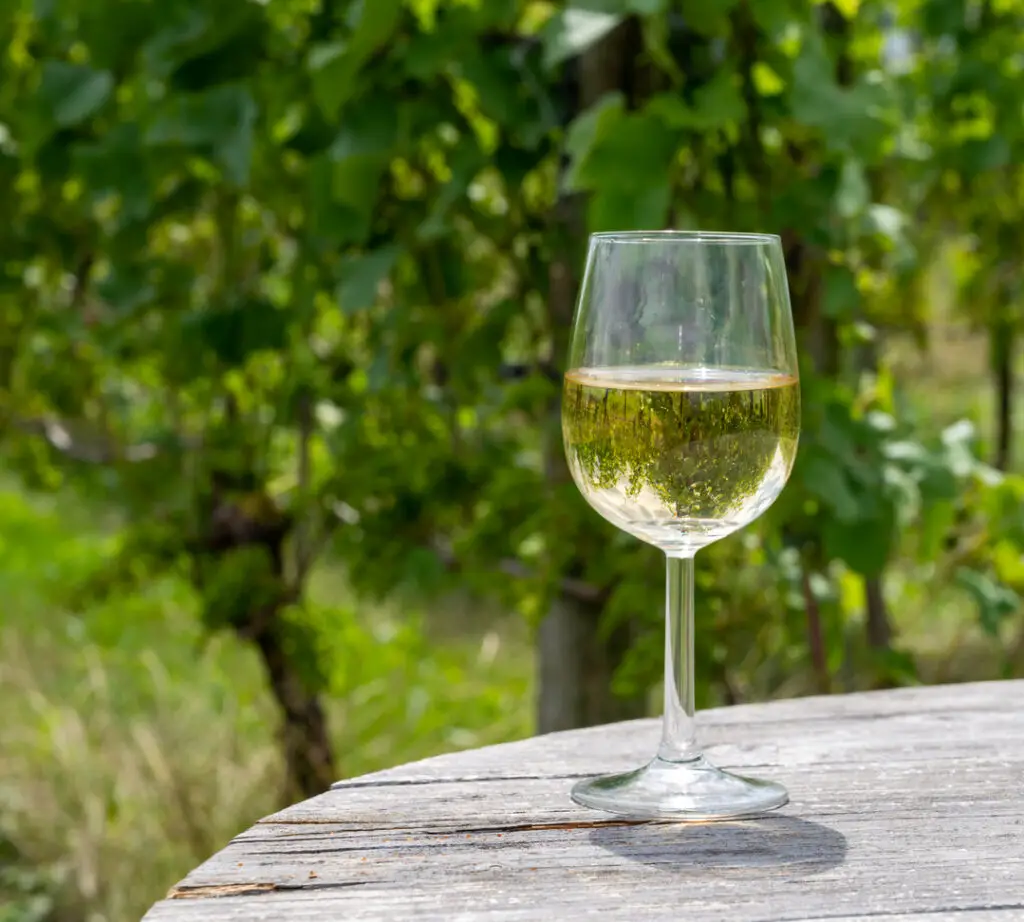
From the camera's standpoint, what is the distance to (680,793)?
43.4 inches

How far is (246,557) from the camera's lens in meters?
2.73

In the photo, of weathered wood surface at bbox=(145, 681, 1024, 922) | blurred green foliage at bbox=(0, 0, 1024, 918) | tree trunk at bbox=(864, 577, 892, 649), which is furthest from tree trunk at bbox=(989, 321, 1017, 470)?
weathered wood surface at bbox=(145, 681, 1024, 922)

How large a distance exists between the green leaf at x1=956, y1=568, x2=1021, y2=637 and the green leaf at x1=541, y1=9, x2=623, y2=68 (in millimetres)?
1040

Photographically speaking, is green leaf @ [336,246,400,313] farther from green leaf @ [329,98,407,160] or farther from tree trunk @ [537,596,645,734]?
tree trunk @ [537,596,645,734]

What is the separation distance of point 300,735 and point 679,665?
2.11 metres

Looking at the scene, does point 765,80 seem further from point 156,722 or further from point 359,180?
point 156,722

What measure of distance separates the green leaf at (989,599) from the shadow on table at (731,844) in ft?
4.12

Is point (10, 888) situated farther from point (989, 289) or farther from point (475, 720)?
point (989, 289)

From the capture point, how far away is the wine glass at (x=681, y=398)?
104 centimetres

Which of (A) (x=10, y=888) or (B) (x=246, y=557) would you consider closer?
(B) (x=246, y=557)

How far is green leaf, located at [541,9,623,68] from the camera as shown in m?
1.64

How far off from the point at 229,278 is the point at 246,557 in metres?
0.47

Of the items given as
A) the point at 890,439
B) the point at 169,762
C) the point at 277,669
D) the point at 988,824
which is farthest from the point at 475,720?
the point at 988,824

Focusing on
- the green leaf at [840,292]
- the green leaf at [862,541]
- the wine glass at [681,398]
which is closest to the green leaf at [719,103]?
the green leaf at [840,292]
